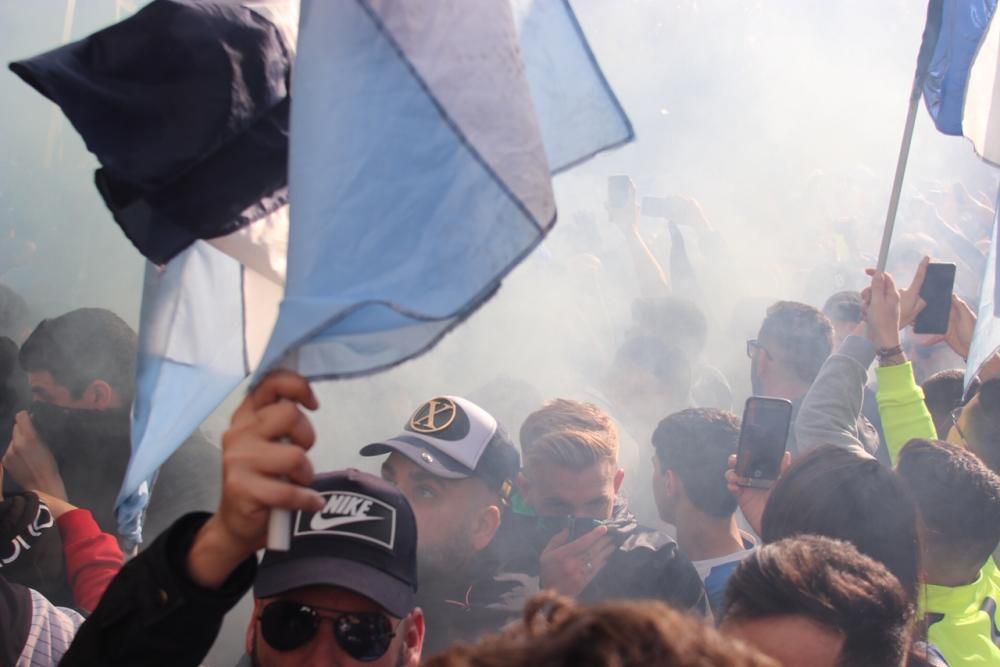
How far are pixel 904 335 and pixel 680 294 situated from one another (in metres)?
1.73

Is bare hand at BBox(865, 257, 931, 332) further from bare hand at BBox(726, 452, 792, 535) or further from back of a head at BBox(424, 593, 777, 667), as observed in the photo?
back of a head at BBox(424, 593, 777, 667)

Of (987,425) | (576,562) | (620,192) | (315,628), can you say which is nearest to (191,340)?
(315,628)

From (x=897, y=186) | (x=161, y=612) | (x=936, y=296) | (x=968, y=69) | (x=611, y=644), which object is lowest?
(x=936, y=296)

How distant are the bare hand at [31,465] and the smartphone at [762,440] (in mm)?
2052

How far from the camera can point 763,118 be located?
9.44 metres

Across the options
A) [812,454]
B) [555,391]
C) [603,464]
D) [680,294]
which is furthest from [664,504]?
[680,294]

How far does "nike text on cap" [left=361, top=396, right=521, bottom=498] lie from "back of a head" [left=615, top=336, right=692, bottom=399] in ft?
5.01

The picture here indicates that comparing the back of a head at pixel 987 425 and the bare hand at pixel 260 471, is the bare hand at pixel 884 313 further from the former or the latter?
the bare hand at pixel 260 471

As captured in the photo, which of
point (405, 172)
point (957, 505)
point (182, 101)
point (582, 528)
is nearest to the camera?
point (405, 172)

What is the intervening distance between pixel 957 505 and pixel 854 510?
0.44 m

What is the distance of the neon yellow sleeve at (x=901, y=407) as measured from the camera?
2570mm

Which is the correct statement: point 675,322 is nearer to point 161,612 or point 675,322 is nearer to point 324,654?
point 324,654

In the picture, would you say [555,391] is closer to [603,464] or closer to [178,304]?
[603,464]

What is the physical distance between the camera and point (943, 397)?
3.25m
